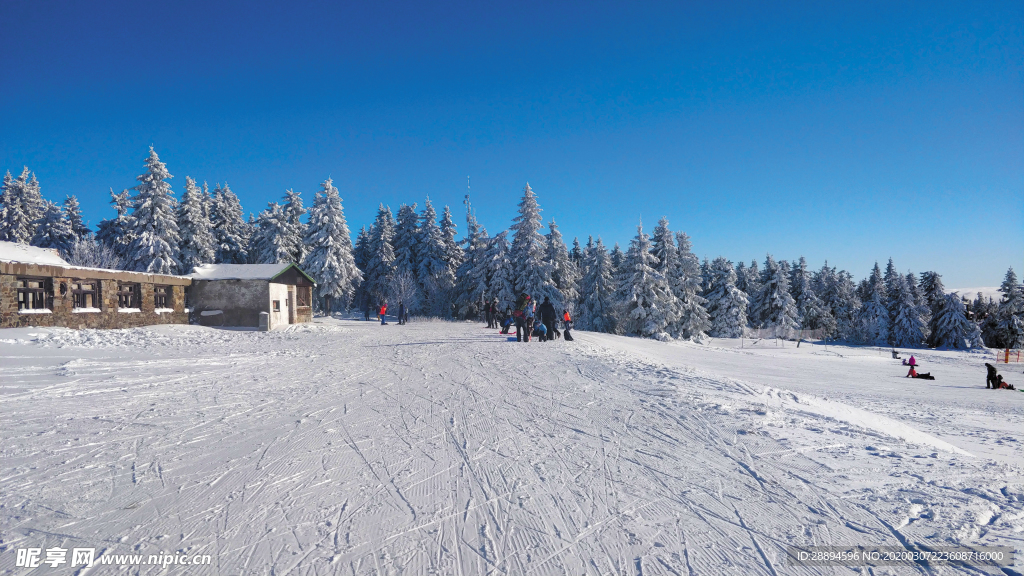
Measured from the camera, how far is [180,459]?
15.5ft

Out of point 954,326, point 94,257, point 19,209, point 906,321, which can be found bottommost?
point 954,326

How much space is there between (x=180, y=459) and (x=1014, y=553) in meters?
7.25

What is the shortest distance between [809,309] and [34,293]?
222 ft

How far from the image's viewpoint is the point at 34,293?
A: 17.1 meters

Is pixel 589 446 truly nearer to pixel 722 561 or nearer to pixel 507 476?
pixel 507 476

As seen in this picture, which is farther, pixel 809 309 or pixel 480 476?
pixel 809 309

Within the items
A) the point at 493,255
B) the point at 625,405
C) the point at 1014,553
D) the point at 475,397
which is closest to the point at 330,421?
the point at 475,397

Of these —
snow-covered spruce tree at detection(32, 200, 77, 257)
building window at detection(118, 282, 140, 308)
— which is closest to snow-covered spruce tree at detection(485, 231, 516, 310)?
building window at detection(118, 282, 140, 308)

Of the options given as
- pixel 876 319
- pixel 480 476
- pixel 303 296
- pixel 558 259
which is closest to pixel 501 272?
pixel 558 259

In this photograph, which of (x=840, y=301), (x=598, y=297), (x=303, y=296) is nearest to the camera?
(x=303, y=296)

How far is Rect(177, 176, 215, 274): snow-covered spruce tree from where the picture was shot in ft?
116

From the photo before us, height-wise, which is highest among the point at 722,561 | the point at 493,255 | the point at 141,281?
the point at 493,255

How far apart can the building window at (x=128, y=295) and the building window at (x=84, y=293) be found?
1.31 meters

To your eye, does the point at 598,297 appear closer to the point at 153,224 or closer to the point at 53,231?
the point at 153,224
